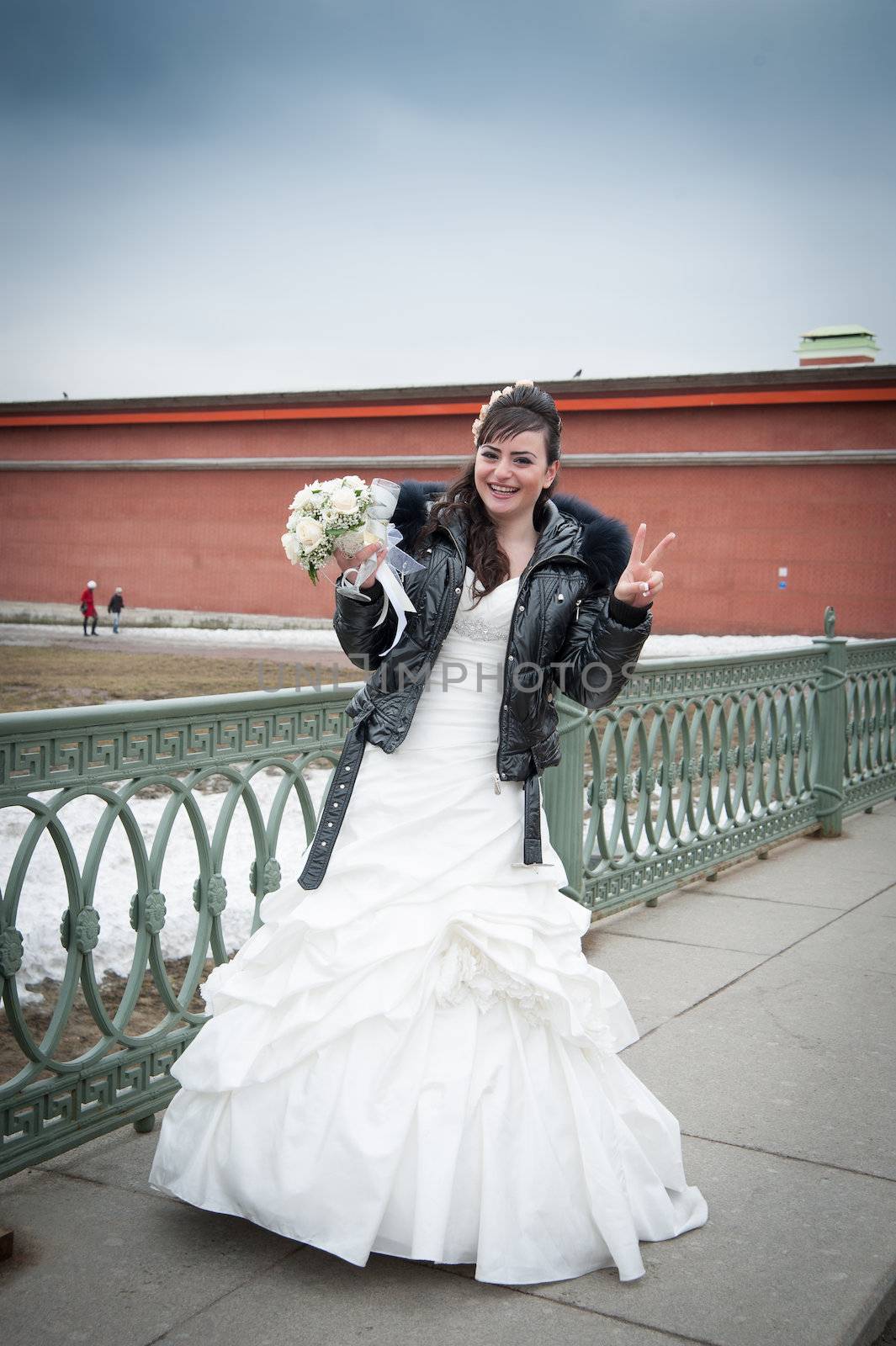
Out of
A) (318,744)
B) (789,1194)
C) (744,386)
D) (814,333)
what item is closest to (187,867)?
(318,744)

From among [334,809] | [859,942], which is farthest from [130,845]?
[859,942]

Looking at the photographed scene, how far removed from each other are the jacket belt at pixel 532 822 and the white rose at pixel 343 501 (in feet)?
2.55

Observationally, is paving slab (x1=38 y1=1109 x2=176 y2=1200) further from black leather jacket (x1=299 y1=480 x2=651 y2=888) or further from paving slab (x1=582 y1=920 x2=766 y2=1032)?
paving slab (x1=582 y1=920 x2=766 y2=1032)

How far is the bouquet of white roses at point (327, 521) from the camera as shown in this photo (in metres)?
2.69

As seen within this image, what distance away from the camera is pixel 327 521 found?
A: 106 inches

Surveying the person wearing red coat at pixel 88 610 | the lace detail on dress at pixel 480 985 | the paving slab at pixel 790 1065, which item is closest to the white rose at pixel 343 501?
the lace detail on dress at pixel 480 985

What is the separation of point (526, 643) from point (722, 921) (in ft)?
10.9

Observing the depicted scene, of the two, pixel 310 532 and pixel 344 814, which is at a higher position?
pixel 310 532

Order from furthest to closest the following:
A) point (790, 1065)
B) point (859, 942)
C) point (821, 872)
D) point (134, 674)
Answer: point (134, 674)
point (821, 872)
point (859, 942)
point (790, 1065)

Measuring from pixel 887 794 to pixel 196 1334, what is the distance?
7735 mm

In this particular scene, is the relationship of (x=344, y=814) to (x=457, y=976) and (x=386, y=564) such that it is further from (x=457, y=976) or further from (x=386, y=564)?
(x=386, y=564)

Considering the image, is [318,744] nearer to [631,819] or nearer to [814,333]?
[631,819]

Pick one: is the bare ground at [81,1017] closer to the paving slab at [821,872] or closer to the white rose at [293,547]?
the white rose at [293,547]

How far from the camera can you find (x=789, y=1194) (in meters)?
3.01
